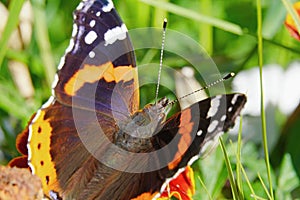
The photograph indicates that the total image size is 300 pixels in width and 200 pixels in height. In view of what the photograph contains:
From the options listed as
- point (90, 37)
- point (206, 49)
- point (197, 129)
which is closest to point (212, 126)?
point (197, 129)

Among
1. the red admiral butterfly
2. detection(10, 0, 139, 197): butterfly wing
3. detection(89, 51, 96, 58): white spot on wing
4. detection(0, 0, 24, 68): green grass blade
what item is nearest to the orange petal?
the red admiral butterfly

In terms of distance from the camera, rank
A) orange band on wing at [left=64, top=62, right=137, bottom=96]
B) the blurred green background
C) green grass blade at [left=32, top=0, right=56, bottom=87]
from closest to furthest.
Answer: orange band on wing at [left=64, top=62, right=137, bottom=96]
the blurred green background
green grass blade at [left=32, top=0, right=56, bottom=87]

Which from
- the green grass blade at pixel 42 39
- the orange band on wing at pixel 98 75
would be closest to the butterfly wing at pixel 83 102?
the orange band on wing at pixel 98 75

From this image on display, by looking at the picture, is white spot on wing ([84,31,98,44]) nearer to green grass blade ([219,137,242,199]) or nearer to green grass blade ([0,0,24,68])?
green grass blade ([0,0,24,68])

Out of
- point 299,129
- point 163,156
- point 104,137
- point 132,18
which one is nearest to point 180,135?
point 163,156

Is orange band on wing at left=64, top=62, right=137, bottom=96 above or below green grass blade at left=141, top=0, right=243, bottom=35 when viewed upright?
below

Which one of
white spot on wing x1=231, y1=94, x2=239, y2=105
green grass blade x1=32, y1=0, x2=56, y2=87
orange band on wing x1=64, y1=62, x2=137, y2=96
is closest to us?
white spot on wing x1=231, y1=94, x2=239, y2=105

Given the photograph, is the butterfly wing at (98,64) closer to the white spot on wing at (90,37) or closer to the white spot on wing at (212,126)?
the white spot on wing at (90,37)
